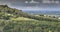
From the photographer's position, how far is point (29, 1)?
11.0 m

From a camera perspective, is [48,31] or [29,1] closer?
[48,31]

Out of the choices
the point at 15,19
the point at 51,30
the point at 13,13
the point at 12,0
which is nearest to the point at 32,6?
the point at 12,0

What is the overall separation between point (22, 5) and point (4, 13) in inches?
101

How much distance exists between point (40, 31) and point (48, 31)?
368 millimetres

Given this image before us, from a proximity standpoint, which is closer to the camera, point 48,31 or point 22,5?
point 48,31

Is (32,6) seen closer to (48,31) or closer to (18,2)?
(18,2)

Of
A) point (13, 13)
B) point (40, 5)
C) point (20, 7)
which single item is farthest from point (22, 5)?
point (13, 13)

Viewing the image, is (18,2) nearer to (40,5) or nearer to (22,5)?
(22,5)

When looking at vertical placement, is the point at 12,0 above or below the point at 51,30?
above

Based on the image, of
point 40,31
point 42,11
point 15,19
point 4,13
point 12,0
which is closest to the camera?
point 40,31

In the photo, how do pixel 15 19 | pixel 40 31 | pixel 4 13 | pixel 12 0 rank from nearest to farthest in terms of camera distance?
pixel 40 31
pixel 15 19
pixel 4 13
pixel 12 0

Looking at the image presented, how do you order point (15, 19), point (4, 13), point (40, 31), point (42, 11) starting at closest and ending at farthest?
point (40, 31) < point (15, 19) < point (4, 13) < point (42, 11)

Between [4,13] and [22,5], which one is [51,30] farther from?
[22,5]

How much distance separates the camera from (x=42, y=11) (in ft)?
33.9
